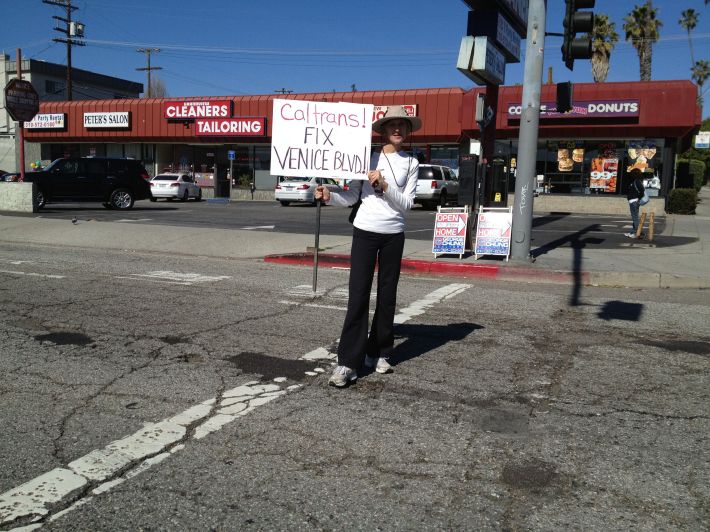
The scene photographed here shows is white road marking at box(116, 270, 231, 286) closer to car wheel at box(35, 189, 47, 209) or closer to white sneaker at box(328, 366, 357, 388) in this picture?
white sneaker at box(328, 366, 357, 388)

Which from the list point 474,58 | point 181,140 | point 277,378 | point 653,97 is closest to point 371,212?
point 277,378

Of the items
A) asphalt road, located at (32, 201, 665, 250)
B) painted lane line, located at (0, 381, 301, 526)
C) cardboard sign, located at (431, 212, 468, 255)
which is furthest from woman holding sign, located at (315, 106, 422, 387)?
asphalt road, located at (32, 201, 665, 250)

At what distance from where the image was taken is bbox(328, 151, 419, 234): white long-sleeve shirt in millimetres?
4656

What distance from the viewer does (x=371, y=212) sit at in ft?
15.5

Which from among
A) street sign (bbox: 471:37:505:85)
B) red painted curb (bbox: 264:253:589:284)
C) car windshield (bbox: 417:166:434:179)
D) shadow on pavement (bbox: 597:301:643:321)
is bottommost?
shadow on pavement (bbox: 597:301:643:321)

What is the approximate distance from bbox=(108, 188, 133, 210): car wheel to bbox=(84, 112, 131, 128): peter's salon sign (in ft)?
56.5

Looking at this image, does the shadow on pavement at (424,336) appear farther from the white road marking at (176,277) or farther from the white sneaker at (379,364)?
the white road marking at (176,277)

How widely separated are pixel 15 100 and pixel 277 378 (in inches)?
771

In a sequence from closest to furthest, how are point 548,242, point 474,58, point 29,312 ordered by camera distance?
point 29,312 → point 474,58 → point 548,242

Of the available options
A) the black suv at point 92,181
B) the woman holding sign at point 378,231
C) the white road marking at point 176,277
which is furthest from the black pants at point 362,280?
the black suv at point 92,181

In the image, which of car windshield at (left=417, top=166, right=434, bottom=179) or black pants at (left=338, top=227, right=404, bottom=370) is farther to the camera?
car windshield at (left=417, top=166, right=434, bottom=179)

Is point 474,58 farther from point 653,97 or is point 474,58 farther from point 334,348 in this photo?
point 653,97

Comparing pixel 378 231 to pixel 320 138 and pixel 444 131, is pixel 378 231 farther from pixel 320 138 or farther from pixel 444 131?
pixel 444 131

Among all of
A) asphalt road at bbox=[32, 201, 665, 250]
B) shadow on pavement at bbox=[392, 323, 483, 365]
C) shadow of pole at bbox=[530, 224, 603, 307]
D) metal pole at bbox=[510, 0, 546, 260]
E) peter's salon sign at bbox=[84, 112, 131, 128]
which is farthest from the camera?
peter's salon sign at bbox=[84, 112, 131, 128]
